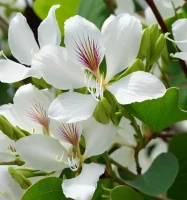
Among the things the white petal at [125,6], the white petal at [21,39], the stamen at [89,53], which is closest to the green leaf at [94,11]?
the white petal at [125,6]

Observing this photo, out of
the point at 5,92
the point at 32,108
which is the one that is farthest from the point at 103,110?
the point at 5,92

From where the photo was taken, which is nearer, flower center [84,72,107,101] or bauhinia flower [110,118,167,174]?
flower center [84,72,107,101]

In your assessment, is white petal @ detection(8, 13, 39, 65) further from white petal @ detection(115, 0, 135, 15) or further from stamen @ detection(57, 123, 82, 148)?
white petal @ detection(115, 0, 135, 15)

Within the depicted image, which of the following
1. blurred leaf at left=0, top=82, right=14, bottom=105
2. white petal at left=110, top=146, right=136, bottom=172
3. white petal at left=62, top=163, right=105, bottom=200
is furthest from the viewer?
blurred leaf at left=0, top=82, right=14, bottom=105

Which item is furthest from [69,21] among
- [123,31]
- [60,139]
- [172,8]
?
[172,8]

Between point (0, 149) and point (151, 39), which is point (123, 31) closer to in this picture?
point (151, 39)

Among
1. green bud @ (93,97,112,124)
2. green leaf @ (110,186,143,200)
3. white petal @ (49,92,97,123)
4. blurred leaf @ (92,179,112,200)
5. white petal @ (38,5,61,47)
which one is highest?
white petal @ (38,5,61,47)

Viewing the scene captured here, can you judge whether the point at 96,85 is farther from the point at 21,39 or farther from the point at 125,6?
the point at 125,6

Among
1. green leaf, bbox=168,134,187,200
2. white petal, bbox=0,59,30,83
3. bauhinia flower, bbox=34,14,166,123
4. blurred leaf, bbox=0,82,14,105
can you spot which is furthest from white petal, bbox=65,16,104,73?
blurred leaf, bbox=0,82,14,105

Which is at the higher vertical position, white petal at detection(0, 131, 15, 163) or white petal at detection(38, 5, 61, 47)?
white petal at detection(38, 5, 61, 47)

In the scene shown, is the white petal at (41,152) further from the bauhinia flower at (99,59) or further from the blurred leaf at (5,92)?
the blurred leaf at (5,92)
